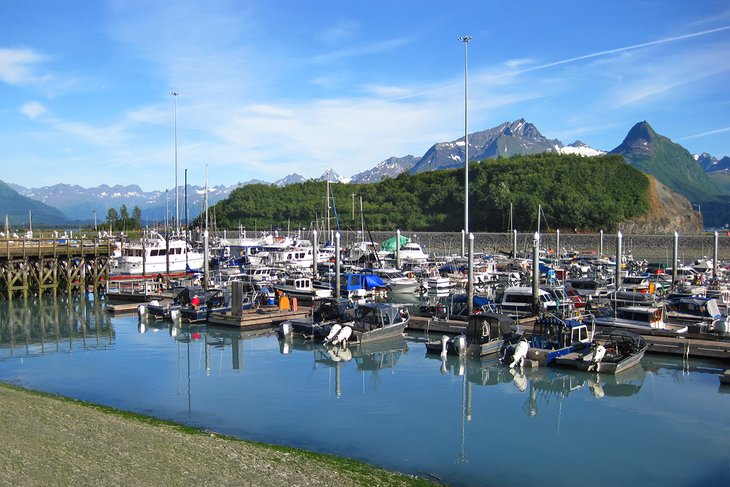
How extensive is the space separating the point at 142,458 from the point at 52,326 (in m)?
25.0

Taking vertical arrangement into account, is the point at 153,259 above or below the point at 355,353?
above

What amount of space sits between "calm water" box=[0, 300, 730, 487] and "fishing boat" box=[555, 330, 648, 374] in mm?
368

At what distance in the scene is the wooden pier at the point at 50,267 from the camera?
1706 inches

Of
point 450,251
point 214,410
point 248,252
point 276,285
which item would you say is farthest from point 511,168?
point 214,410

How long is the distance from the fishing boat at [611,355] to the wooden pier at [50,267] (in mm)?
33855

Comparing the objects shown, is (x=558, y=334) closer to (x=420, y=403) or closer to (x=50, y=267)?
(x=420, y=403)

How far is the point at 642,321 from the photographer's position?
2853 cm

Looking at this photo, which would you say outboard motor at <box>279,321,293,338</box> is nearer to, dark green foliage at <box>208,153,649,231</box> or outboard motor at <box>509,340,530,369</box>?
outboard motor at <box>509,340,530,369</box>

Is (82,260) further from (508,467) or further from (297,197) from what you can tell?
(297,197)

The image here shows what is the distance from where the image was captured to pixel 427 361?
26359 millimetres

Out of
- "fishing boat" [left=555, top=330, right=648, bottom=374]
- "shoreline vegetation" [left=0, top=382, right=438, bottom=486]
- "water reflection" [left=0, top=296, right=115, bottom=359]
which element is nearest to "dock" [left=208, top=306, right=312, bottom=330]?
"water reflection" [left=0, top=296, right=115, bottom=359]

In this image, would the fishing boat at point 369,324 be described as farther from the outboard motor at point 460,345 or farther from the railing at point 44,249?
the railing at point 44,249

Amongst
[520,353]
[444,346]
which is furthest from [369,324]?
[520,353]

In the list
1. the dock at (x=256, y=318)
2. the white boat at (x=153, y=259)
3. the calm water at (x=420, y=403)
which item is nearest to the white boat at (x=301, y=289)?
the dock at (x=256, y=318)
